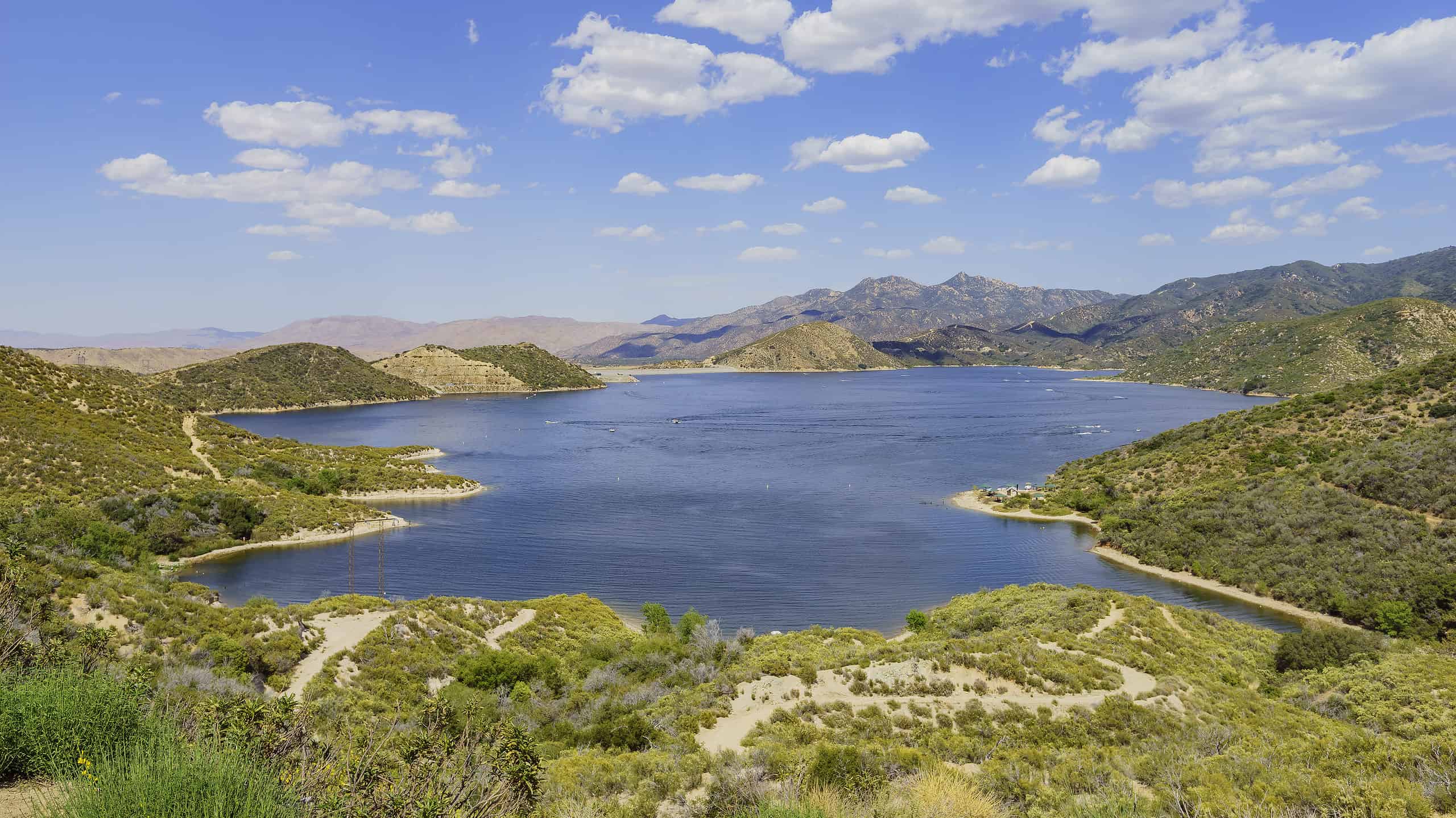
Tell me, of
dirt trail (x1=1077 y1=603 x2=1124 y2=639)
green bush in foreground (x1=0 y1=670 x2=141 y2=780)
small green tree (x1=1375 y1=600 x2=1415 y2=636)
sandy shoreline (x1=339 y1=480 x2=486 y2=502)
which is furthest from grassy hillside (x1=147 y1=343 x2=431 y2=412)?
small green tree (x1=1375 y1=600 x2=1415 y2=636)

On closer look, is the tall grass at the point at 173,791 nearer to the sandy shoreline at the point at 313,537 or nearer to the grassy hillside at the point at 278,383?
the sandy shoreline at the point at 313,537

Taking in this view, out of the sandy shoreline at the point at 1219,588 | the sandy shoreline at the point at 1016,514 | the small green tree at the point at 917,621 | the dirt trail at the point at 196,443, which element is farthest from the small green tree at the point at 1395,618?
the dirt trail at the point at 196,443

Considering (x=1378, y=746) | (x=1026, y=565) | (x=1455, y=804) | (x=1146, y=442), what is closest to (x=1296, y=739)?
(x=1378, y=746)

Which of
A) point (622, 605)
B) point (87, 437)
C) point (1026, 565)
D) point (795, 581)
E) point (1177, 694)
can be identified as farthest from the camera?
point (87, 437)

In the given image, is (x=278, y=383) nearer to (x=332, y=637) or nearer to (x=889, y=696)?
(x=332, y=637)

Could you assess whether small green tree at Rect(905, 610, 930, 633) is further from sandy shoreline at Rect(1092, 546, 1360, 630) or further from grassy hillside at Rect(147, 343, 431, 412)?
grassy hillside at Rect(147, 343, 431, 412)

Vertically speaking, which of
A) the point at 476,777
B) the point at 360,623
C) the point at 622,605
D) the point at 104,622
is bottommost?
the point at 622,605

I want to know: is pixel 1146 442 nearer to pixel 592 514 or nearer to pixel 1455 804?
pixel 592 514
